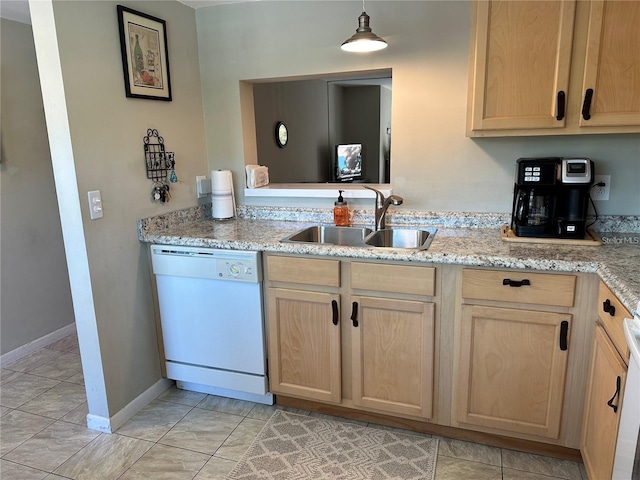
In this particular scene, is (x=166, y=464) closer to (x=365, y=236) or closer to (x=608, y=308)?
(x=365, y=236)

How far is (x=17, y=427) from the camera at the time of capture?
7.24 feet

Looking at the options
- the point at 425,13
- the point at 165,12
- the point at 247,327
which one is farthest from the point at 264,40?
the point at 247,327

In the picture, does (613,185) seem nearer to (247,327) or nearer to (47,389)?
(247,327)

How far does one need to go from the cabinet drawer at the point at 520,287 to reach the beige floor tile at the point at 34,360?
2.70 m

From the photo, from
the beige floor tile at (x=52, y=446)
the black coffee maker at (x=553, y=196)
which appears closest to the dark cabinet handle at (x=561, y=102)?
the black coffee maker at (x=553, y=196)

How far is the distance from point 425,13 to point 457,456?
2.13m

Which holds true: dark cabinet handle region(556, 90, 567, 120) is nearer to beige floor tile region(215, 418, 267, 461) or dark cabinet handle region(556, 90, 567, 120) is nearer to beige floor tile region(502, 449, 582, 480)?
beige floor tile region(502, 449, 582, 480)

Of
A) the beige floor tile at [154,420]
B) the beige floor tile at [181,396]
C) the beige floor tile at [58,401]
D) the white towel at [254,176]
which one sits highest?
the white towel at [254,176]

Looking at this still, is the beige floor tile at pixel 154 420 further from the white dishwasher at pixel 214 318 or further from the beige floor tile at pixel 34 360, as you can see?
the beige floor tile at pixel 34 360

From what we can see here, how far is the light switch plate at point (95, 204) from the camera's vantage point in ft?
6.42

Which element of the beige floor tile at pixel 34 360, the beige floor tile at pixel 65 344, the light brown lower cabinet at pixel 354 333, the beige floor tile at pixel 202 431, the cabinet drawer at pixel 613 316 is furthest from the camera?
the beige floor tile at pixel 65 344

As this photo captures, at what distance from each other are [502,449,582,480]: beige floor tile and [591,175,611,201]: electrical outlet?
122 cm

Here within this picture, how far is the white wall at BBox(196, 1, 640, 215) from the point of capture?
2123mm

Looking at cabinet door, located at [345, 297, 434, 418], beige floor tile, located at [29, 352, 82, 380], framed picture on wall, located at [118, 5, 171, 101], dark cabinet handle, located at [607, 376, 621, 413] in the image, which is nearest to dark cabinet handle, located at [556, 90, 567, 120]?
cabinet door, located at [345, 297, 434, 418]
